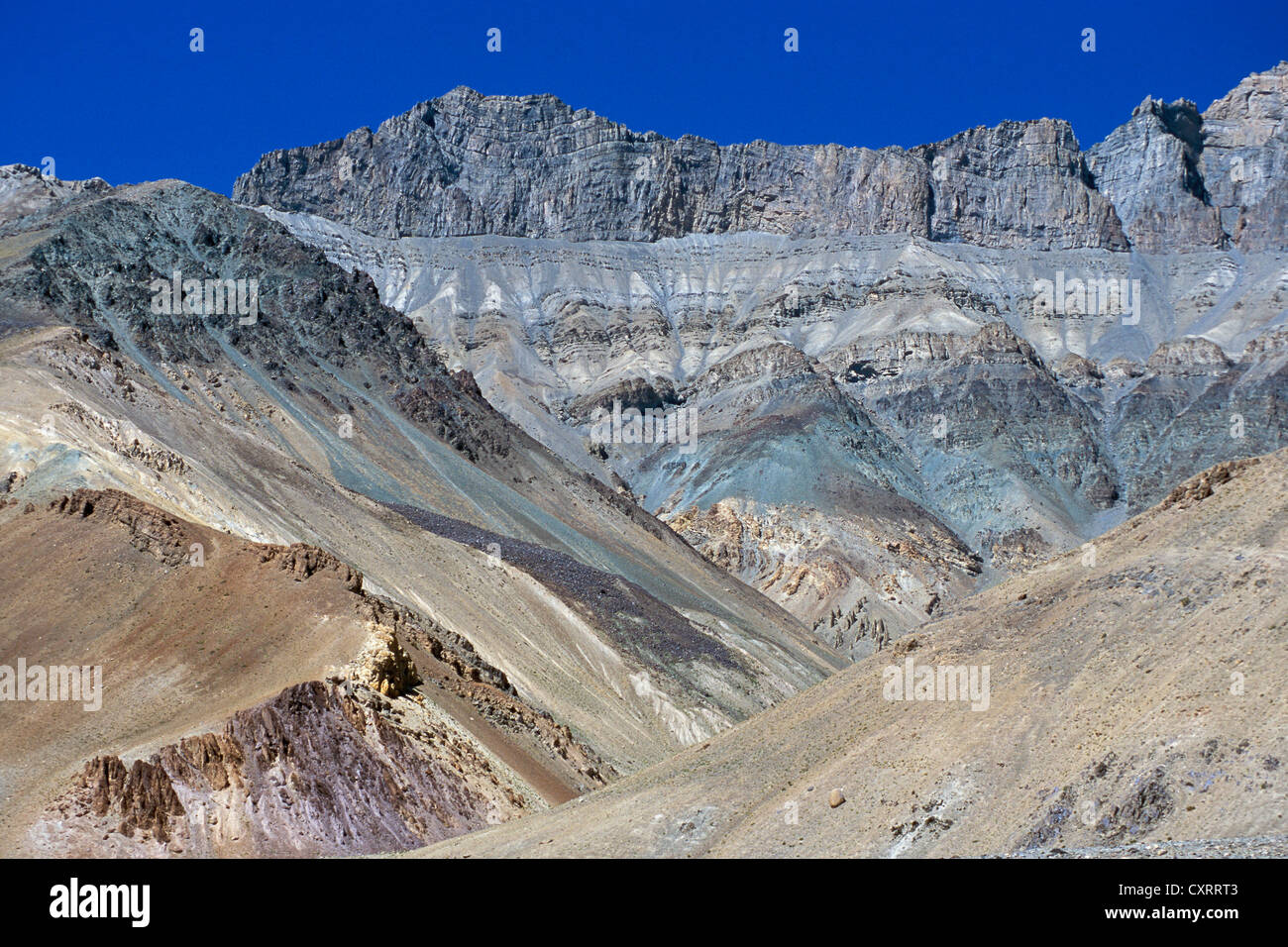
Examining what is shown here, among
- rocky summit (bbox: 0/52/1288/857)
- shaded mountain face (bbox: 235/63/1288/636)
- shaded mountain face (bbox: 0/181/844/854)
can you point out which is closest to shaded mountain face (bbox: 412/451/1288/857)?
rocky summit (bbox: 0/52/1288/857)

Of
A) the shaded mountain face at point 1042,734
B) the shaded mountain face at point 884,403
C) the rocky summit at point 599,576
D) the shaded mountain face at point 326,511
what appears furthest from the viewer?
the shaded mountain face at point 884,403

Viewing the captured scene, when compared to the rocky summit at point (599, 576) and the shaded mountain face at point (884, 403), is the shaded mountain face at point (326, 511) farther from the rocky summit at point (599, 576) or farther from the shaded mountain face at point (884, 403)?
the shaded mountain face at point (884, 403)

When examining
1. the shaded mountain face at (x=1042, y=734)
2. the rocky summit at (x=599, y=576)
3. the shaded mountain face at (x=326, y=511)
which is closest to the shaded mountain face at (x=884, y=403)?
the rocky summit at (x=599, y=576)

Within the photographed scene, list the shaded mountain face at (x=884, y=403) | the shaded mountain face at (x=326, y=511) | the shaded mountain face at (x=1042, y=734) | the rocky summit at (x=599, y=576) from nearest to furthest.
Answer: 1. the shaded mountain face at (x=1042, y=734)
2. the rocky summit at (x=599, y=576)
3. the shaded mountain face at (x=326, y=511)
4. the shaded mountain face at (x=884, y=403)

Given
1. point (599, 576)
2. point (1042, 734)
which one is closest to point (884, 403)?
point (599, 576)

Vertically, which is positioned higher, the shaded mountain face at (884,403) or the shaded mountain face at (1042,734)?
the shaded mountain face at (884,403)

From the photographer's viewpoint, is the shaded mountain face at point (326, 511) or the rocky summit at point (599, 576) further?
the shaded mountain face at point (326, 511)

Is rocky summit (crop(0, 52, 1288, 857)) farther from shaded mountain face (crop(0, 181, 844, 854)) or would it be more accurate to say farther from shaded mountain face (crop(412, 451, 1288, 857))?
shaded mountain face (crop(0, 181, 844, 854))
